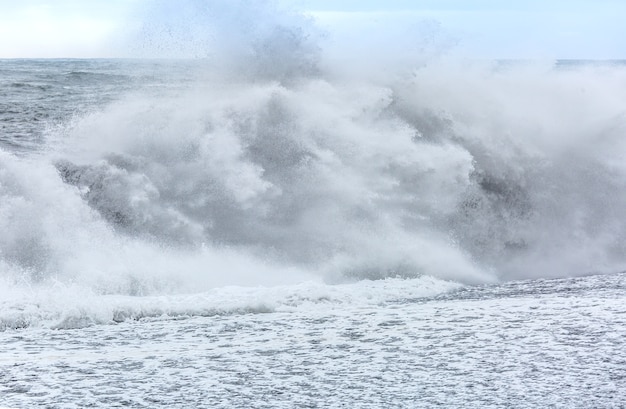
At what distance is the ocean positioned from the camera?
20.4 feet

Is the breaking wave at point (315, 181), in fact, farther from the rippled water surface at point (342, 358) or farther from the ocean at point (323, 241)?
the rippled water surface at point (342, 358)

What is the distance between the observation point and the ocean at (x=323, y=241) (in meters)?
6.21

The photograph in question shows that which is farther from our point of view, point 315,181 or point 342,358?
point 315,181

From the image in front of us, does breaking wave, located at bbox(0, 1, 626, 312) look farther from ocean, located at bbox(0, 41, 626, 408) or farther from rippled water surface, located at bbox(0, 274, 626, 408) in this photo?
rippled water surface, located at bbox(0, 274, 626, 408)

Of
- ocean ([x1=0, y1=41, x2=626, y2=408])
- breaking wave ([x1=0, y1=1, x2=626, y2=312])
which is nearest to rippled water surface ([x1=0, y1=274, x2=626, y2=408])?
ocean ([x1=0, y1=41, x2=626, y2=408])

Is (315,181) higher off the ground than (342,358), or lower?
higher

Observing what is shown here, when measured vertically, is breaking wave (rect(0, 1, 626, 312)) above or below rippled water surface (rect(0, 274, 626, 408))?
above

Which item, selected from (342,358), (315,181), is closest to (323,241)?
(315,181)

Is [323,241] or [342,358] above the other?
[323,241]

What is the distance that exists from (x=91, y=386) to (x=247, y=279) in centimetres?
493

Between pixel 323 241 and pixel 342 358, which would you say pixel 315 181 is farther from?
pixel 342 358

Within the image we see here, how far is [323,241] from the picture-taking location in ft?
39.9

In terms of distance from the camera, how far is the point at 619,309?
324 inches

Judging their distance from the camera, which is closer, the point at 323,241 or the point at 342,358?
the point at 342,358
